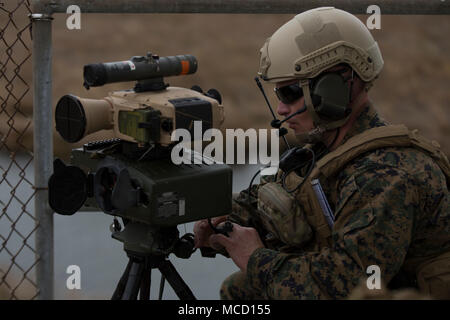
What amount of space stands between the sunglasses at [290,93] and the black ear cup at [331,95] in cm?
5

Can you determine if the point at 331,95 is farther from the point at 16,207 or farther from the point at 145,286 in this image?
the point at 16,207

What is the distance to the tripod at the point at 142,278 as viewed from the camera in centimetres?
267

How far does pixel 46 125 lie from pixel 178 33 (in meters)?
9.02

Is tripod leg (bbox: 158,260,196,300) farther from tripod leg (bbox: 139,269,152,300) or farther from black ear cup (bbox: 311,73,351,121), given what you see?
black ear cup (bbox: 311,73,351,121)

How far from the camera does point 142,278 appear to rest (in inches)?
107

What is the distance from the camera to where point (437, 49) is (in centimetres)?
1226

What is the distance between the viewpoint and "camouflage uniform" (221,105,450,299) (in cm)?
236

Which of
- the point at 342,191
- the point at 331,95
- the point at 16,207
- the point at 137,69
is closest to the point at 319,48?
the point at 331,95

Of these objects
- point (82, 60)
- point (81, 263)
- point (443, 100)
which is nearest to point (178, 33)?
point (82, 60)

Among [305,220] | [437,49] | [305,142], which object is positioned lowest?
[305,220]

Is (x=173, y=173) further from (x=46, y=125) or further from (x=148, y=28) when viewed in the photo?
(x=148, y=28)

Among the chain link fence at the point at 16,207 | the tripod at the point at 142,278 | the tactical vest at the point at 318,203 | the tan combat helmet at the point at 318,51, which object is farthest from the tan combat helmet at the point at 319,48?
the chain link fence at the point at 16,207

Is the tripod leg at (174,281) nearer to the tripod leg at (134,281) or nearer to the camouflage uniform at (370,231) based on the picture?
the tripod leg at (134,281)

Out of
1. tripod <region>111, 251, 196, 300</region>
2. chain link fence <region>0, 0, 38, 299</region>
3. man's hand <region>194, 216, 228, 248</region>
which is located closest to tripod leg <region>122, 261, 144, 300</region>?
tripod <region>111, 251, 196, 300</region>
